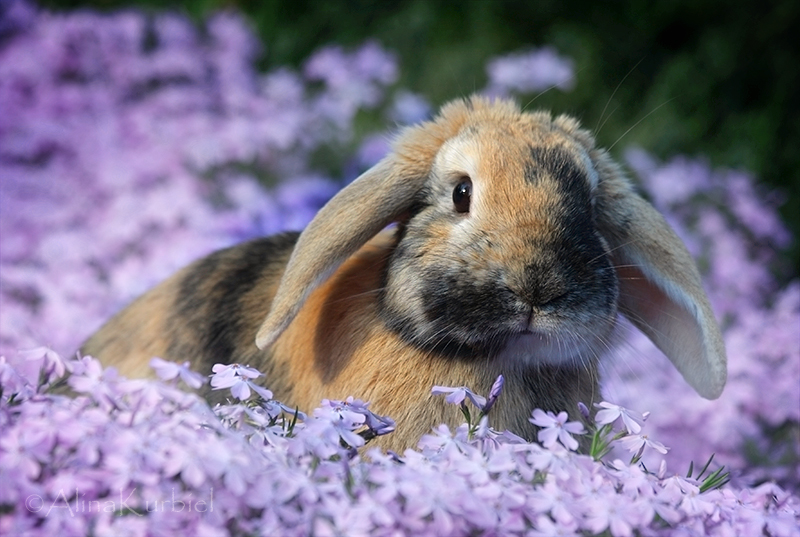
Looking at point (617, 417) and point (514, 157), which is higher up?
point (514, 157)

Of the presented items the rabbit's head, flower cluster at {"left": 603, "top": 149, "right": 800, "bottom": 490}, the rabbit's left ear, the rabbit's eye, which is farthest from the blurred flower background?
the rabbit's eye

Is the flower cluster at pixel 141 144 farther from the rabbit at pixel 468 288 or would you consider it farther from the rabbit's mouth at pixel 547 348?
the rabbit's mouth at pixel 547 348

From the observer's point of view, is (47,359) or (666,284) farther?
(666,284)

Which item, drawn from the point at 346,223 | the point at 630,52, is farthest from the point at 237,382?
the point at 630,52

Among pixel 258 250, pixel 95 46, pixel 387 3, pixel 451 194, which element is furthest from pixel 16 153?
pixel 451 194

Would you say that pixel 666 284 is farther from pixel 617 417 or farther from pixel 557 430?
pixel 557 430

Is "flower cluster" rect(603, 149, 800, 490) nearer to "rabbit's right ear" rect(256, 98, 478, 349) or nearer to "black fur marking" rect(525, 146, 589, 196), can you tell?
"black fur marking" rect(525, 146, 589, 196)

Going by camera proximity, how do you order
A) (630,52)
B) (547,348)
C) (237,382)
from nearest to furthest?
1. (237,382)
2. (547,348)
3. (630,52)
